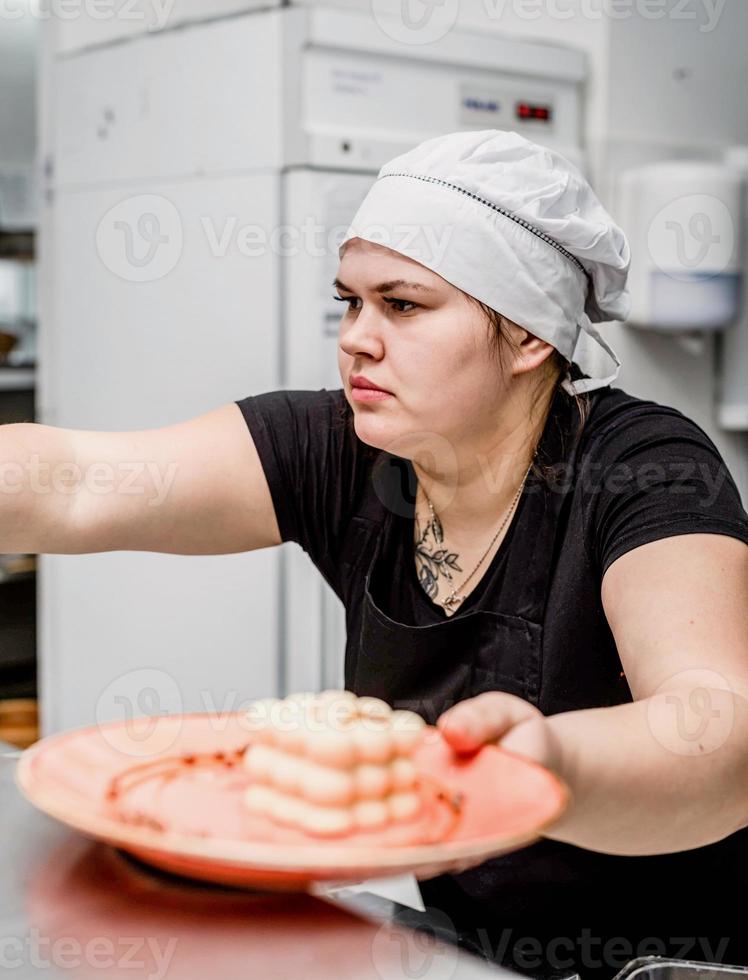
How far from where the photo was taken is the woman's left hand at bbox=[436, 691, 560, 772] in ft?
2.31

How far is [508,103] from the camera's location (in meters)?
2.37

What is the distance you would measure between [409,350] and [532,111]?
4.50ft

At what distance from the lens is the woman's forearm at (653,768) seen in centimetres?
81

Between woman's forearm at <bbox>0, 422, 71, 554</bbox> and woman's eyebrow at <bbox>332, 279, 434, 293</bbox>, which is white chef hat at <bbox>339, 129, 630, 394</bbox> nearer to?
woman's eyebrow at <bbox>332, 279, 434, 293</bbox>

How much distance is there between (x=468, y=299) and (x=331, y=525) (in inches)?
11.7

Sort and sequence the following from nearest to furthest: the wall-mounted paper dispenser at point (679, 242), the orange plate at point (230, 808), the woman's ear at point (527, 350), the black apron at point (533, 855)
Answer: the orange plate at point (230, 808), the black apron at point (533, 855), the woman's ear at point (527, 350), the wall-mounted paper dispenser at point (679, 242)

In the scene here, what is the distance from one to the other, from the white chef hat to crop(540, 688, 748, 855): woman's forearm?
506 mm

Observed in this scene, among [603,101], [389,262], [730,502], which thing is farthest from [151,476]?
[603,101]

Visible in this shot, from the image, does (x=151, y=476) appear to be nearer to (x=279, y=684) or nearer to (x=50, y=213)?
(x=279, y=684)

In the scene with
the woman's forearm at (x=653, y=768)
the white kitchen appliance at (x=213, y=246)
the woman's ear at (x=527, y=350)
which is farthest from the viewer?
the white kitchen appliance at (x=213, y=246)

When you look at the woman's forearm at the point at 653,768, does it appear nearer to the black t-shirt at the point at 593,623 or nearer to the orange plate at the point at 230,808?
the orange plate at the point at 230,808

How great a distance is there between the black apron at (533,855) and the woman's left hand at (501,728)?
440 millimetres

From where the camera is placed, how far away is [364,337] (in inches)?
47.2

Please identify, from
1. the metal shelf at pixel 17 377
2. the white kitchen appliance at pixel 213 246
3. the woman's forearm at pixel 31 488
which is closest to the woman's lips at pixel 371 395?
the woman's forearm at pixel 31 488
